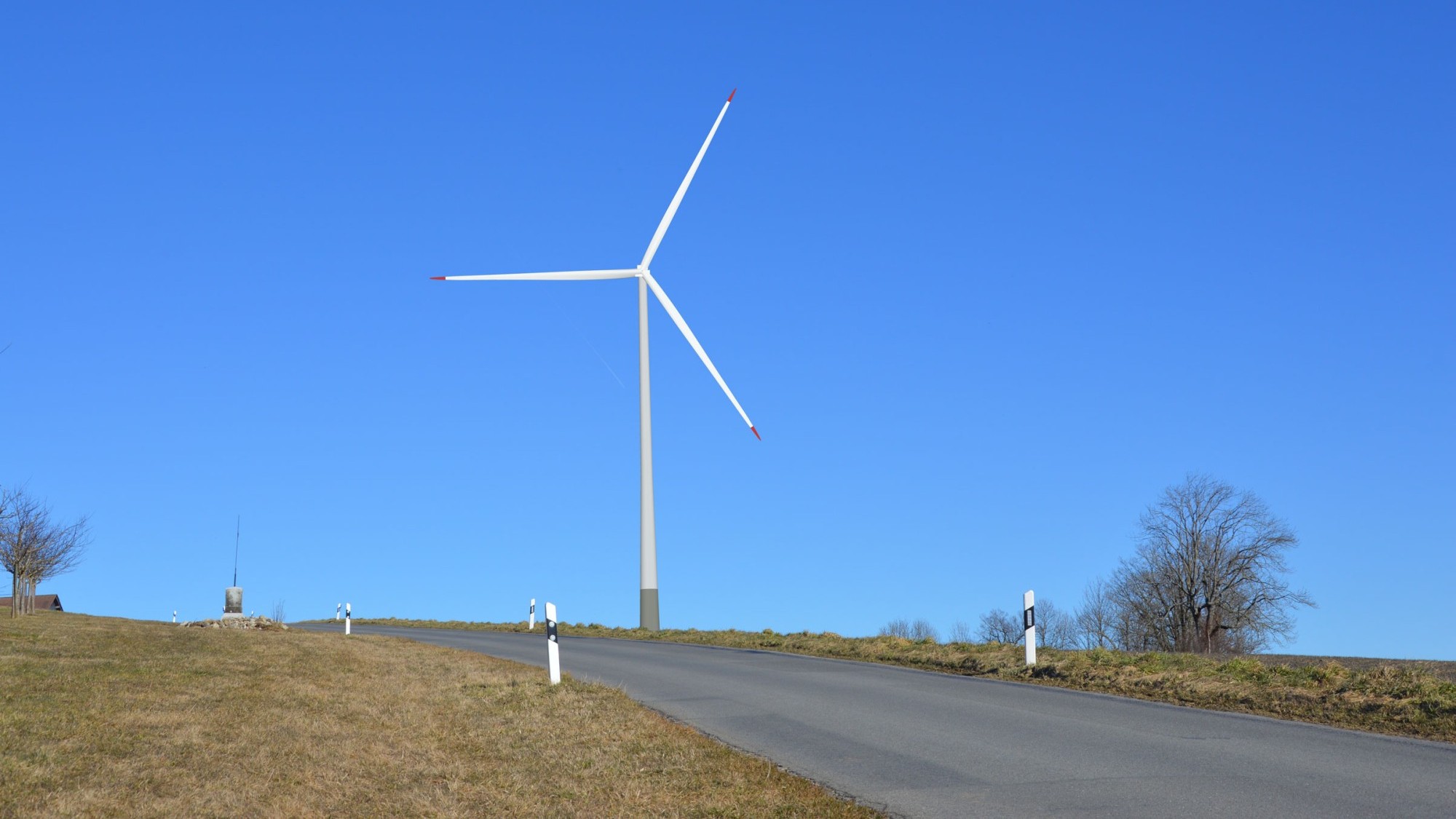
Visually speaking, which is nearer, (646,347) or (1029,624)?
(1029,624)

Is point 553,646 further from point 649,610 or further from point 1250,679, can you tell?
point 649,610

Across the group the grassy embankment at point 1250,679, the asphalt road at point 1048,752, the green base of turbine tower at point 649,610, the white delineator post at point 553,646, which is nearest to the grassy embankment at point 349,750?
the white delineator post at point 553,646

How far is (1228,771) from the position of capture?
970cm

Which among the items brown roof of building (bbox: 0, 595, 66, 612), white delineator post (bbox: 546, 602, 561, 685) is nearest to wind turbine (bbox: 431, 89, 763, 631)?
white delineator post (bbox: 546, 602, 561, 685)

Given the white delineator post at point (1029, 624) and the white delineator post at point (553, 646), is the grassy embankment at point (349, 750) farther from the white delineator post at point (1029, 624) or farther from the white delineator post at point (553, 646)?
the white delineator post at point (1029, 624)

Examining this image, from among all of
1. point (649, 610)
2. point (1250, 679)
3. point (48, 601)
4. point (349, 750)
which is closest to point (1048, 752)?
point (349, 750)

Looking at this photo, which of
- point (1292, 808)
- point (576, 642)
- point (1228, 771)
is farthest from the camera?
point (576, 642)

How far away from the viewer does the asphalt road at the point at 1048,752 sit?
8578 mm

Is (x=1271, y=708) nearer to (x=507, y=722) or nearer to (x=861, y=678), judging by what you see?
(x=861, y=678)

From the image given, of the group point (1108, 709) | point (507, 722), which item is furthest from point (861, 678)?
point (507, 722)

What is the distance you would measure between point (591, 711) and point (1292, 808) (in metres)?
8.28

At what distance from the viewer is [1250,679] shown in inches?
640

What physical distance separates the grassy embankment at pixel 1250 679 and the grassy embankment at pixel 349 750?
6.81 metres

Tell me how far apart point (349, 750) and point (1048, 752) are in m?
6.64
